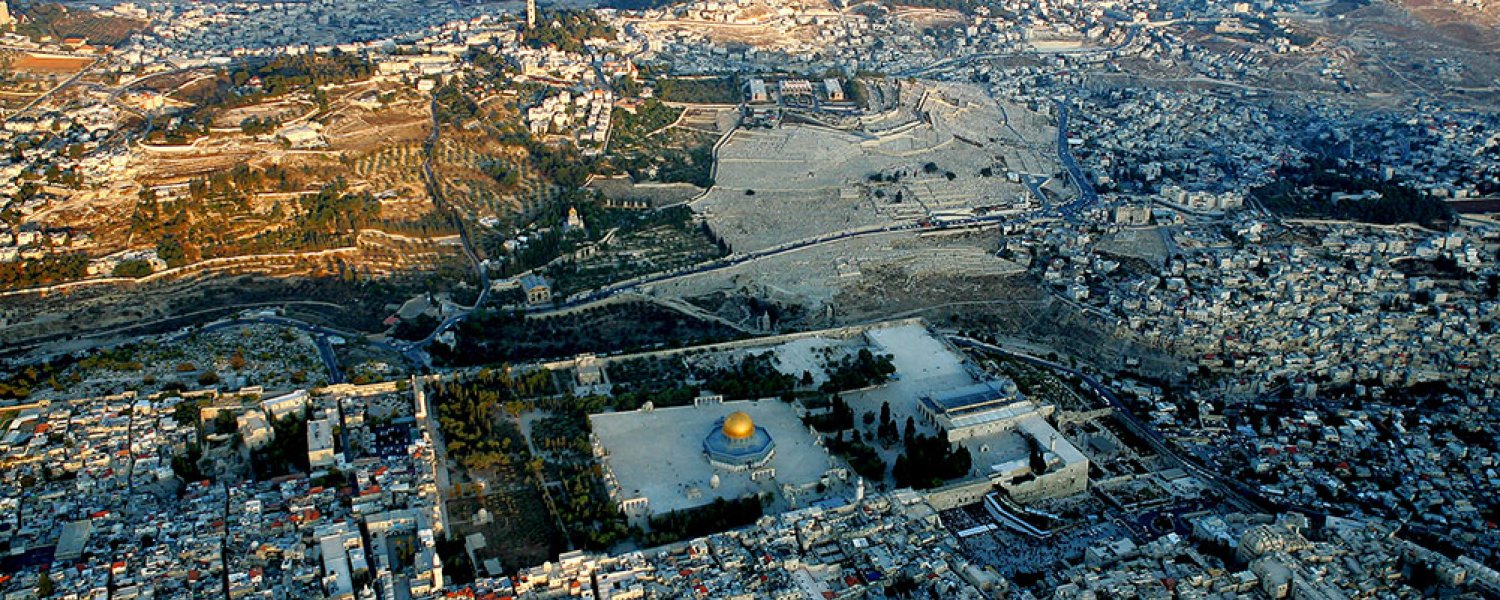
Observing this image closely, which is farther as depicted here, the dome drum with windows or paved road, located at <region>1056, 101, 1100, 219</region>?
paved road, located at <region>1056, 101, 1100, 219</region>

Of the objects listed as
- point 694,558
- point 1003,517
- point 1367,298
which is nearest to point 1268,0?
point 1367,298

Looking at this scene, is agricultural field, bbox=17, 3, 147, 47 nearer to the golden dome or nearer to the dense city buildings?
the dense city buildings

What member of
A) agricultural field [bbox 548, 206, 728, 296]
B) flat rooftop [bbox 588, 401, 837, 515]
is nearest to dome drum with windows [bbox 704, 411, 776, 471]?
flat rooftop [bbox 588, 401, 837, 515]

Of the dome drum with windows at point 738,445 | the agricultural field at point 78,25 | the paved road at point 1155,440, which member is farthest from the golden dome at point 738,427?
the agricultural field at point 78,25

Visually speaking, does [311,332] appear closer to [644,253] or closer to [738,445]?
[644,253]

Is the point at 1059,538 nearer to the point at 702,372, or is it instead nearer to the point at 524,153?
the point at 702,372

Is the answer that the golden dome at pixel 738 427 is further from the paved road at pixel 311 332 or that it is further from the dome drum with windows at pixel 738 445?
the paved road at pixel 311 332
